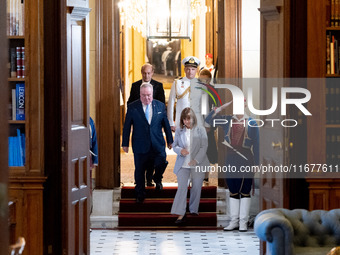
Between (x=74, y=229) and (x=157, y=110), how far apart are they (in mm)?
3031

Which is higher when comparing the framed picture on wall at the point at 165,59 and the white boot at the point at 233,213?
the framed picture on wall at the point at 165,59

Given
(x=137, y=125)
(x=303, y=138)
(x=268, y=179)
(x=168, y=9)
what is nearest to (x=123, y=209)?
(x=137, y=125)

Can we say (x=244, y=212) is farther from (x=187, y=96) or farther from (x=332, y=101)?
(x=332, y=101)

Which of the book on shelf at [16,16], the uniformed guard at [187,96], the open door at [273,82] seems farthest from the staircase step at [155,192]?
the book on shelf at [16,16]

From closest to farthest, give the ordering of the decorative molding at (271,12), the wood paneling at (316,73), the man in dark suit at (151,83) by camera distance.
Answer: the wood paneling at (316,73)
the decorative molding at (271,12)
the man in dark suit at (151,83)

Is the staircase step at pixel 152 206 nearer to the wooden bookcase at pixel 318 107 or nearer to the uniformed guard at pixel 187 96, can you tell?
the uniformed guard at pixel 187 96

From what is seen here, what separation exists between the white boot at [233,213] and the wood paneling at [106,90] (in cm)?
165

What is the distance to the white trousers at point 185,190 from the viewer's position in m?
8.44

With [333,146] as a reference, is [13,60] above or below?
above

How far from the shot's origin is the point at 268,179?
237 inches

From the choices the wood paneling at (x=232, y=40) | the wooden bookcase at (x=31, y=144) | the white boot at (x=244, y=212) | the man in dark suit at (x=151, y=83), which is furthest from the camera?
the wood paneling at (x=232, y=40)

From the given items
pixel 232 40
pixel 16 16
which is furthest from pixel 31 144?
pixel 232 40

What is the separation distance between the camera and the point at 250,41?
915 cm

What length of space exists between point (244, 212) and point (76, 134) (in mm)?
3203
